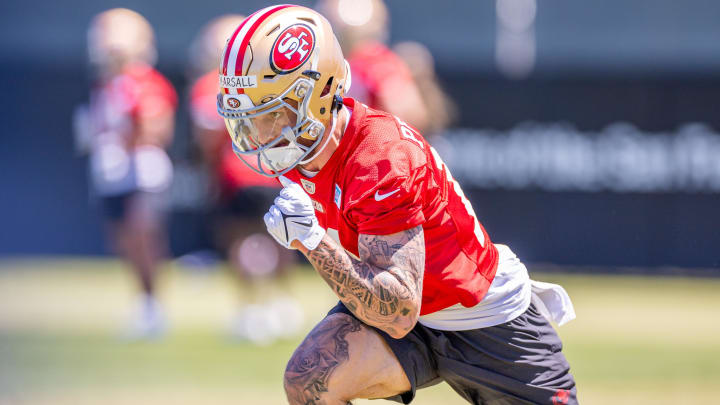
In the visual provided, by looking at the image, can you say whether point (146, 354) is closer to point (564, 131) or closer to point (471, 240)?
point (471, 240)

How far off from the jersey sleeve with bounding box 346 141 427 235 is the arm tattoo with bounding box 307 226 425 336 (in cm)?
4

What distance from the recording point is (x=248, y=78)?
331 centimetres

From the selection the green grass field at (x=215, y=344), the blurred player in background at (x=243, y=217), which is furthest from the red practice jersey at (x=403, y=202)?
the blurred player in background at (x=243, y=217)

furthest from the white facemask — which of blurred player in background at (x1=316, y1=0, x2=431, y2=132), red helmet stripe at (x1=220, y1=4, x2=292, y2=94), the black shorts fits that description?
blurred player in background at (x1=316, y1=0, x2=431, y2=132)

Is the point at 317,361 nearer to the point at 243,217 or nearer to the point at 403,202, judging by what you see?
the point at 403,202

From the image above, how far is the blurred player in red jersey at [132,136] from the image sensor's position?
8.07m

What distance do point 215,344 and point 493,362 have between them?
427cm

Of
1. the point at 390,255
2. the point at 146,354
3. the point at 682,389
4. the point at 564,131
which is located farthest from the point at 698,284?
the point at 390,255

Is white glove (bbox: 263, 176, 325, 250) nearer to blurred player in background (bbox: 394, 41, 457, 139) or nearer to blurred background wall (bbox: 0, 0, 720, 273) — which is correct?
blurred player in background (bbox: 394, 41, 457, 139)

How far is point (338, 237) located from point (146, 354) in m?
3.91

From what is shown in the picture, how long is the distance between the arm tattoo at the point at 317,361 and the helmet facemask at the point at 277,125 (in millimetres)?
601

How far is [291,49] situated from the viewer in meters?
3.35

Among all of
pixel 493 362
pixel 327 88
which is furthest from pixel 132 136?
pixel 493 362

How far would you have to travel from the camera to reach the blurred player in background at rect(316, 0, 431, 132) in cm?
695
